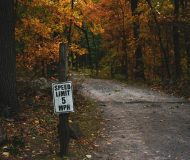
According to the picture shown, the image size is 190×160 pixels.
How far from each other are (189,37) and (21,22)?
1370 cm

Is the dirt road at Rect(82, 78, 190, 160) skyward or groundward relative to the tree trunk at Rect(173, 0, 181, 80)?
groundward

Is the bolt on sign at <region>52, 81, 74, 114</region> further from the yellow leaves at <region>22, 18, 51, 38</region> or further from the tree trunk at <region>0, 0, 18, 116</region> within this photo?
the yellow leaves at <region>22, 18, 51, 38</region>

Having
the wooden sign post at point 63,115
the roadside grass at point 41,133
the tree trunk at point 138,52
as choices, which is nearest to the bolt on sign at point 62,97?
the wooden sign post at point 63,115

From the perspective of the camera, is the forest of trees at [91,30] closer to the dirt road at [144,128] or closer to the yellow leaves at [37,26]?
the yellow leaves at [37,26]

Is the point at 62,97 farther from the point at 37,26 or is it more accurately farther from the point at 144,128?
the point at 37,26

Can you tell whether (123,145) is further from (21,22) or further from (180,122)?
(21,22)

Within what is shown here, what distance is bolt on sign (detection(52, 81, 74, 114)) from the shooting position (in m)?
9.30

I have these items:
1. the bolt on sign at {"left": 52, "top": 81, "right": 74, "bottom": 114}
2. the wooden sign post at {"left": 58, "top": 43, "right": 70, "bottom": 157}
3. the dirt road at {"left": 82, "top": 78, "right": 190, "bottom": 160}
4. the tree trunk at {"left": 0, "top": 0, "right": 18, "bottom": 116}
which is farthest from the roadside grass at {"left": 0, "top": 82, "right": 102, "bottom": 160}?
the bolt on sign at {"left": 52, "top": 81, "right": 74, "bottom": 114}

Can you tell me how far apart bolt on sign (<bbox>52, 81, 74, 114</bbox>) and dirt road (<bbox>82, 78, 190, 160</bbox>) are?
141 centimetres

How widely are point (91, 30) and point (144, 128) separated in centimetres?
1811

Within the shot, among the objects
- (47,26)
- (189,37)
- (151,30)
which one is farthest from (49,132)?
(151,30)

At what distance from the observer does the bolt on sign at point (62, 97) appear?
30.5 ft

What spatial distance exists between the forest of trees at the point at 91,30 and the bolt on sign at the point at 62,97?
3.57 metres

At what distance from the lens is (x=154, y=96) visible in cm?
2045
